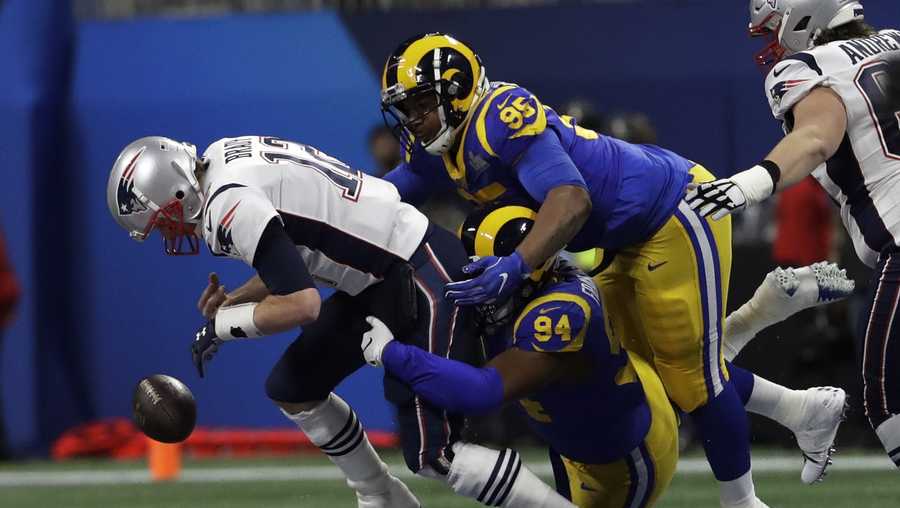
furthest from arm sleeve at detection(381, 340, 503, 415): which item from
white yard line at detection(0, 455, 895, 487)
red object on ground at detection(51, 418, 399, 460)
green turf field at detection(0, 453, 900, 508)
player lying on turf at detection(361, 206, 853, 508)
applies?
red object on ground at detection(51, 418, 399, 460)

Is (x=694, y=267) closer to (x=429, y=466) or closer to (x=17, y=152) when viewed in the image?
(x=429, y=466)

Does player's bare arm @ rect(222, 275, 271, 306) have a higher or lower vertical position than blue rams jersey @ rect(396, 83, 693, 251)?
lower

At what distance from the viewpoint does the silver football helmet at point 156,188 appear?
4957mm

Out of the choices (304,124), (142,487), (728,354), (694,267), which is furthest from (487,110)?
(304,124)

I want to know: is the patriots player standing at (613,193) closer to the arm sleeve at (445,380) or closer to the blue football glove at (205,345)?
the arm sleeve at (445,380)

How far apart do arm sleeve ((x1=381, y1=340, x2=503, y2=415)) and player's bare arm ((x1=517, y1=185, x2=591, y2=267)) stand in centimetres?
38

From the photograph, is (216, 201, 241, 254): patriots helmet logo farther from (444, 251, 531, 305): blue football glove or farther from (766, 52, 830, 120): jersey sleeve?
(766, 52, 830, 120): jersey sleeve

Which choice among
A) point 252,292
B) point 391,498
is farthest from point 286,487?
point 252,292

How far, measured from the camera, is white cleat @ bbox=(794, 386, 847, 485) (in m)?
5.68

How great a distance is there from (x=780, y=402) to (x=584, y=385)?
40.9 inches

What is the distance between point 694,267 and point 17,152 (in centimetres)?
675

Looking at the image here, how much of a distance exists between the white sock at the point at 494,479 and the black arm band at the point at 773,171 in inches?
43.7

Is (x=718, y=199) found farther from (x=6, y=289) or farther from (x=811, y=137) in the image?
(x=6, y=289)

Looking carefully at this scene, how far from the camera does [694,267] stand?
5344 mm
